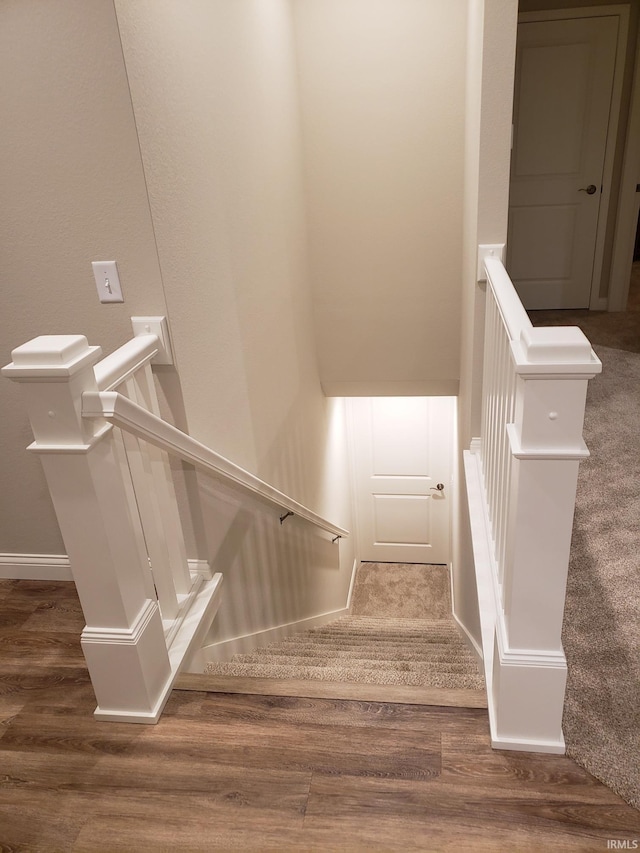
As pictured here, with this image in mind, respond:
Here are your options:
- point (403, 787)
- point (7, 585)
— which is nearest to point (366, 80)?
point (7, 585)

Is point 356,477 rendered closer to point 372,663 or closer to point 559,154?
point 559,154

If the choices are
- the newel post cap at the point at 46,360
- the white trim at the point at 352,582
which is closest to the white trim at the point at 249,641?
the newel post cap at the point at 46,360

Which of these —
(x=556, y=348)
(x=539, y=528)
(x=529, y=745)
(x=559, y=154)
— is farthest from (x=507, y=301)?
(x=559, y=154)

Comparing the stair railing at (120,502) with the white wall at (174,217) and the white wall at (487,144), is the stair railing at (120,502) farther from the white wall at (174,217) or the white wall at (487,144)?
the white wall at (487,144)

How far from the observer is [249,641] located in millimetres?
2861

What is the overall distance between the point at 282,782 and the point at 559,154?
434 cm

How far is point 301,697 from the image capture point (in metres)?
1.90

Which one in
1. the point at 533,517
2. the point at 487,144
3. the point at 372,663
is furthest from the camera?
the point at 372,663

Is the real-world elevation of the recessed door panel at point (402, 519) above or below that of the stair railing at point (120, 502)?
below

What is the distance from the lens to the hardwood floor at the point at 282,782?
148 centimetres

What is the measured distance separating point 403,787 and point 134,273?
1602 millimetres

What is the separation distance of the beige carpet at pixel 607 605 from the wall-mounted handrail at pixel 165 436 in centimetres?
122

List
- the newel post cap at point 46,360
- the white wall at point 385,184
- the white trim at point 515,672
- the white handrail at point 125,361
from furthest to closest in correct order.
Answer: the white wall at point 385,184, the white handrail at point 125,361, the white trim at point 515,672, the newel post cap at point 46,360

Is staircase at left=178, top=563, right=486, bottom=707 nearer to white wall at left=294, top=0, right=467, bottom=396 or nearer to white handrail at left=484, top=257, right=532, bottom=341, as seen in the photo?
white handrail at left=484, top=257, right=532, bottom=341
